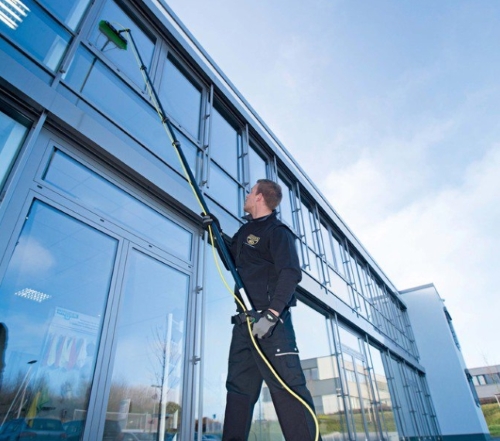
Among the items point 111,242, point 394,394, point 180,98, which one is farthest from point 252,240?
point 394,394

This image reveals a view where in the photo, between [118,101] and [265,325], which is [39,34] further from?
[265,325]

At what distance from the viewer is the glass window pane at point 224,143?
490 cm

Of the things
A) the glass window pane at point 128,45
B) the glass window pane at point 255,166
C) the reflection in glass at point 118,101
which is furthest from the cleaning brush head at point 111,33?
the glass window pane at point 255,166

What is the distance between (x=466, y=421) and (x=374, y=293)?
7.03m

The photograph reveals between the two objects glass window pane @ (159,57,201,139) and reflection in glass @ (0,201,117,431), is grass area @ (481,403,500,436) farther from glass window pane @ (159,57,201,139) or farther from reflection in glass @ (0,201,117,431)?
reflection in glass @ (0,201,117,431)

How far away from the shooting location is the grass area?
72.6ft

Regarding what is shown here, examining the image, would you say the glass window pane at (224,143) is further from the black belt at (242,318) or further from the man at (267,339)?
the black belt at (242,318)

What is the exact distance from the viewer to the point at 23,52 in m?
2.56

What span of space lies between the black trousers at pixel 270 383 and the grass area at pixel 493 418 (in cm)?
2774

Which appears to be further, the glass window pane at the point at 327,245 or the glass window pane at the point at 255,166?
the glass window pane at the point at 327,245

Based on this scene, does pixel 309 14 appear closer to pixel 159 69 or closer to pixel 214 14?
pixel 214 14

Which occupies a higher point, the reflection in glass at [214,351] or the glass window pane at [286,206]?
the glass window pane at [286,206]

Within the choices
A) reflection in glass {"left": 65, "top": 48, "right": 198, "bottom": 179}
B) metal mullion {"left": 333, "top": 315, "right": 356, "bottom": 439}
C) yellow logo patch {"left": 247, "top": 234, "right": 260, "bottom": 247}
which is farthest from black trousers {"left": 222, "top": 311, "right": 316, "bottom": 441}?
metal mullion {"left": 333, "top": 315, "right": 356, "bottom": 439}

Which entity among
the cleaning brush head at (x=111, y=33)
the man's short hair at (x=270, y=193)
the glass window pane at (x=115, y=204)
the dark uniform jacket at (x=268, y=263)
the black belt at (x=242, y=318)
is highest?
the cleaning brush head at (x=111, y=33)
